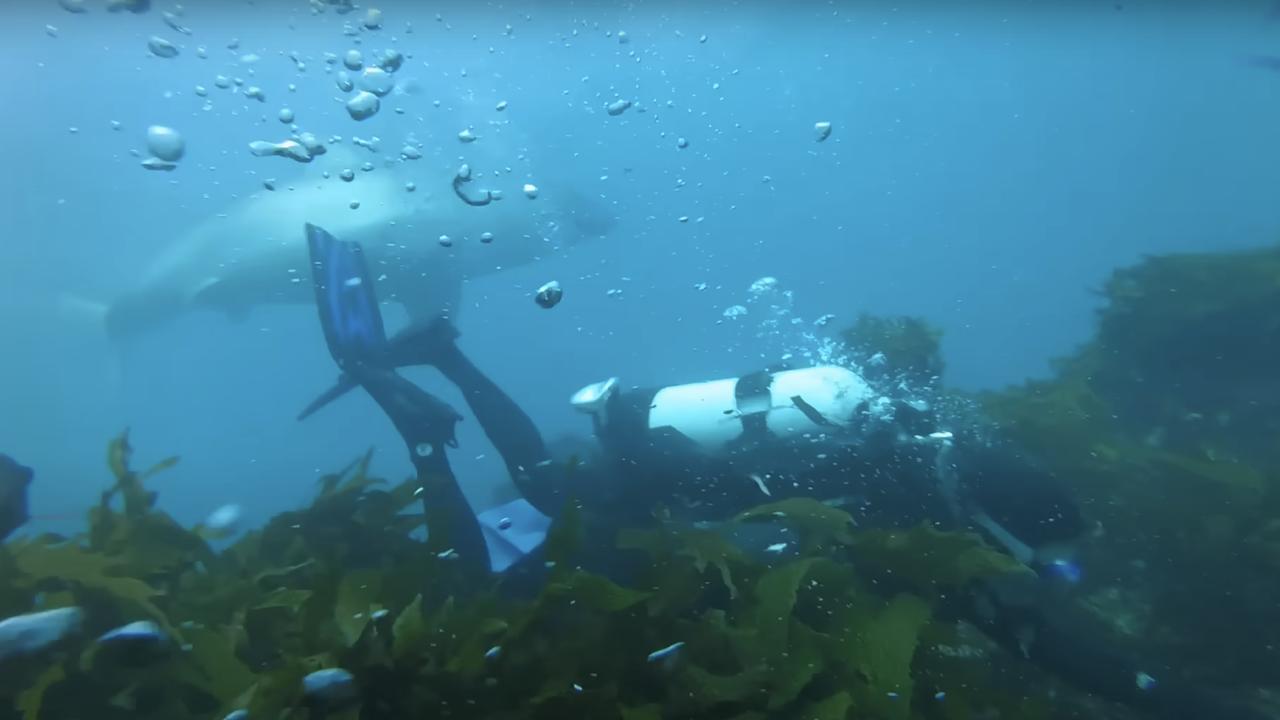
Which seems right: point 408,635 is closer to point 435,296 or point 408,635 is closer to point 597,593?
point 597,593

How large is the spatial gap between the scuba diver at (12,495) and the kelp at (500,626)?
0.24 meters

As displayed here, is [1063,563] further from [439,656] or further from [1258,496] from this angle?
[439,656]

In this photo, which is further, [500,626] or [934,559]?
[934,559]

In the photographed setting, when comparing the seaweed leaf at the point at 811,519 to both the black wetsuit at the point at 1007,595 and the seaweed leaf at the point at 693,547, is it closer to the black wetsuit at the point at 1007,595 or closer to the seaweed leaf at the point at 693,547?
the seaweed leaf at the point at 693,547

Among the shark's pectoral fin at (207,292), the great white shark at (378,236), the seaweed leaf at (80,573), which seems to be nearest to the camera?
the seaweed leaf at (80,573)

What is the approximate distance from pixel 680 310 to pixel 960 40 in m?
34.8

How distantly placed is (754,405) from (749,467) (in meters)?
0.73

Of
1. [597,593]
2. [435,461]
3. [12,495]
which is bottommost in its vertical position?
[435,461]

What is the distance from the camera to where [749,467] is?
5238 millimetres

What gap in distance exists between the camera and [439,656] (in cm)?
280

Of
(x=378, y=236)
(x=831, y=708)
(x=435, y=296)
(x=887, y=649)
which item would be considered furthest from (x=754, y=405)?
(x=435, y=296)

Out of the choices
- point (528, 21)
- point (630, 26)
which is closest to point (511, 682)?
point (528, 21)

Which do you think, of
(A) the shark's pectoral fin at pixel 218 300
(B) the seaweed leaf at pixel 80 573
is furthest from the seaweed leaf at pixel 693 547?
(A) the shark's pectoral fin at pixel 218 300

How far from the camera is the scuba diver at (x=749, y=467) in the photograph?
414cm
